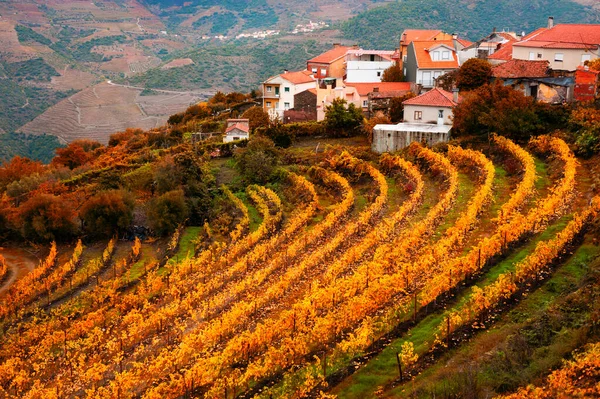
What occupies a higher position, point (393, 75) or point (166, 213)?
point (393, 75)

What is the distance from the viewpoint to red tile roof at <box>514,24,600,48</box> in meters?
43.7

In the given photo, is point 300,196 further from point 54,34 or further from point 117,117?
point 54,34

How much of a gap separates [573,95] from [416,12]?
313ft

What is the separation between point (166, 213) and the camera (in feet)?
109

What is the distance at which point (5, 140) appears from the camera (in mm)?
106500

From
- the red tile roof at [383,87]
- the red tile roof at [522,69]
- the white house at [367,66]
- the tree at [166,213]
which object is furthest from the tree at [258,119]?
the tree at [166,213]

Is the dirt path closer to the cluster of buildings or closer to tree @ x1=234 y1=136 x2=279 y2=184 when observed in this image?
tree @ x1=234 y1=136 x2=279 y2=184

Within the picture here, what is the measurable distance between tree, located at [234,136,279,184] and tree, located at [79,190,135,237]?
24.8ft

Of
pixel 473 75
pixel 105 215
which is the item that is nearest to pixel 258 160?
pixel 105 215

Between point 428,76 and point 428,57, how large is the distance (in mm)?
1610

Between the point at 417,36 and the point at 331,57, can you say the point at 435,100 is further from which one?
the point at 331,57

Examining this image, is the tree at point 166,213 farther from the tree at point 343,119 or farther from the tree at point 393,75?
the tree at point 393,75

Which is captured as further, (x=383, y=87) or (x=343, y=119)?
(x=383, y=87)

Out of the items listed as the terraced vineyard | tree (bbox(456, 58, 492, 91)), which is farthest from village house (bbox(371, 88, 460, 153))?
the terraced vineyard
